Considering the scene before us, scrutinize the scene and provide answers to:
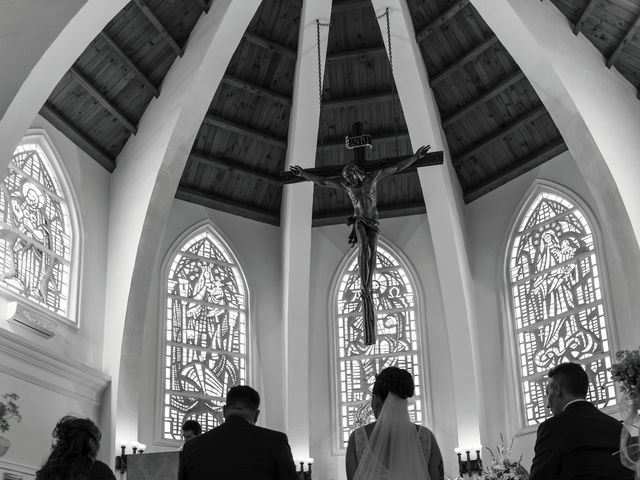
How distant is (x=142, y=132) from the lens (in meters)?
14.6

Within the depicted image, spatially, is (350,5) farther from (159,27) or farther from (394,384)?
(394,384)

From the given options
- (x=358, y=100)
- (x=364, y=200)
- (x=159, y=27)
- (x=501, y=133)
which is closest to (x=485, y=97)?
(x=501, y=133)

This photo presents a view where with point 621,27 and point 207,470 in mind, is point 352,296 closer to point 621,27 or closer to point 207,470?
point 621,27

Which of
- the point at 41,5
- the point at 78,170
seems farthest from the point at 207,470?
the point at 78,170

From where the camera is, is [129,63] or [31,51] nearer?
[31,51]

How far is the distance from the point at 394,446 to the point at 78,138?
10460mm

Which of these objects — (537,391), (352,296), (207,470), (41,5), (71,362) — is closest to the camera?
(207,470)

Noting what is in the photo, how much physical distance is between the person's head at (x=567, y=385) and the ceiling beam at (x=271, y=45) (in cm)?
1112

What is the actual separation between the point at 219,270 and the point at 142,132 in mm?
2792

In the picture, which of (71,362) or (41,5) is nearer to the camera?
(41,5)

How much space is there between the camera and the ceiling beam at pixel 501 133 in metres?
15.0

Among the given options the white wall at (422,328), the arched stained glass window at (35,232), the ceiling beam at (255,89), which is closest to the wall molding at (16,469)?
the arched stained glass window at (35,232)

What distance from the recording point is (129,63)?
13.9 metres

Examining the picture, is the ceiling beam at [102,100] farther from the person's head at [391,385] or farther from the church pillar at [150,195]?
the person's head at [391,385]
